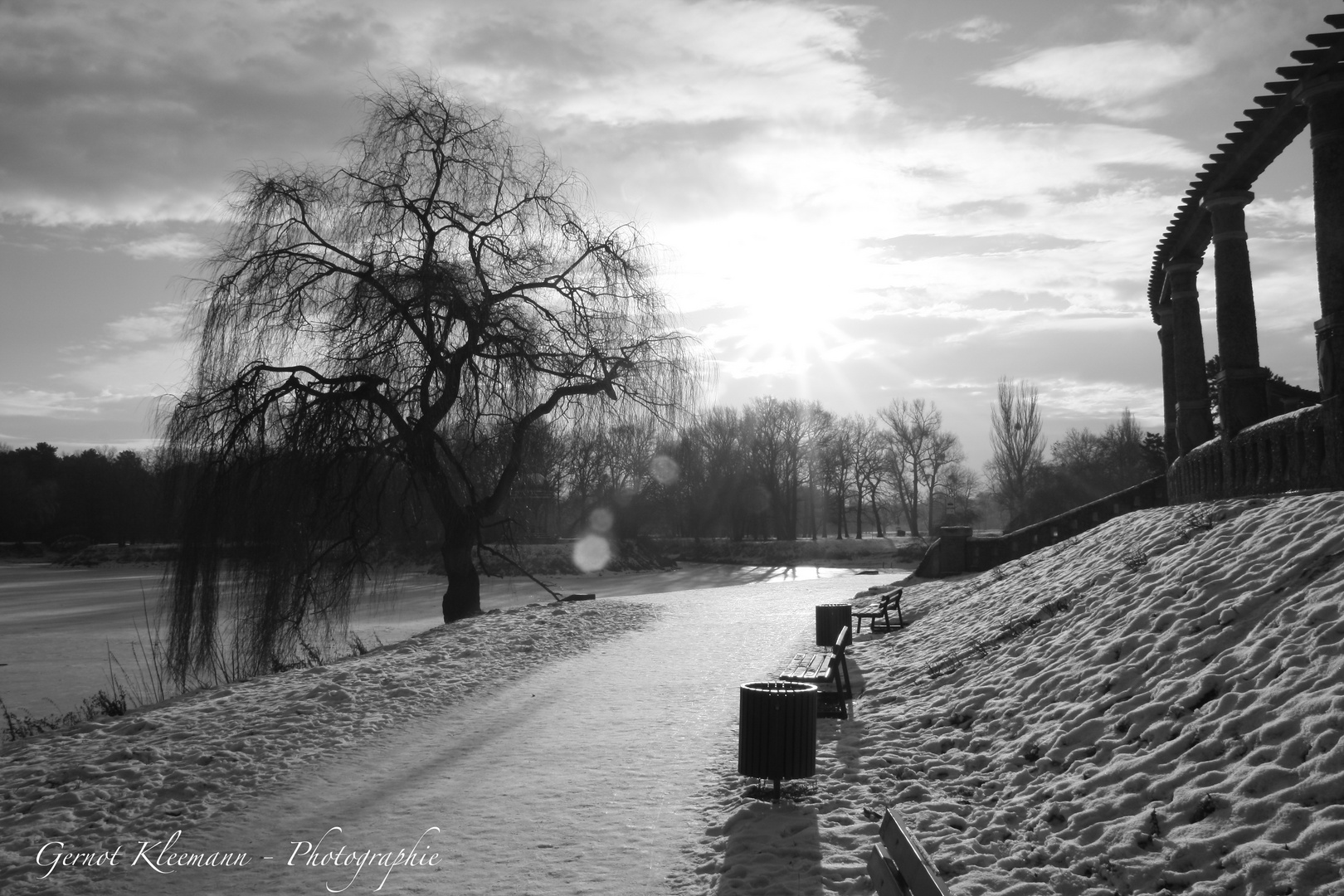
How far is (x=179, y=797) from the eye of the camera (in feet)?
21.8

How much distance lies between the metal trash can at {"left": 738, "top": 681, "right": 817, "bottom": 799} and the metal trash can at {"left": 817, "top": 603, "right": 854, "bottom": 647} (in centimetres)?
719

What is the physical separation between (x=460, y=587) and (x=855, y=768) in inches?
477

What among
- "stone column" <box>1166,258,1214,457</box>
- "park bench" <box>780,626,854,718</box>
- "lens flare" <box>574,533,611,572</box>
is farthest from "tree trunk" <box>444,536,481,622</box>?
"lens flare" <box>574,533,611,572</box>

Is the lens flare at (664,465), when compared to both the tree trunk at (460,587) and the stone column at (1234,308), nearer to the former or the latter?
the tree trunk at (460,587)

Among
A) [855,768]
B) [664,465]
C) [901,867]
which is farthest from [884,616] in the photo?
[901,867]

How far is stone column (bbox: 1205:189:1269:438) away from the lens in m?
11.4

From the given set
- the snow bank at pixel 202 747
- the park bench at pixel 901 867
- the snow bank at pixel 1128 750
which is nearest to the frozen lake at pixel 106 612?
the snow bank at pixel 202 747

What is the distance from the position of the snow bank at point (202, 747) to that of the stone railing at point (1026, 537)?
12542 millimetres

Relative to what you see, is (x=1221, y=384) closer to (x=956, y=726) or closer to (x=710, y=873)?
(x=956, y=726)

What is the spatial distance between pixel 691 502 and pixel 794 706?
54.3 m

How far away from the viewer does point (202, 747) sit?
767 centimetres

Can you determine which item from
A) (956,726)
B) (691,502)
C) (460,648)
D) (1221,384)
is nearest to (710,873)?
(956,726)

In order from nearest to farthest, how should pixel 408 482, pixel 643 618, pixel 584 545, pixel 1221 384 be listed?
pixel 1221 384 → pixel 408 482 → pixel 643 618 → pixel 584 545

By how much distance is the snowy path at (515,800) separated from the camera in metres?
5.15
